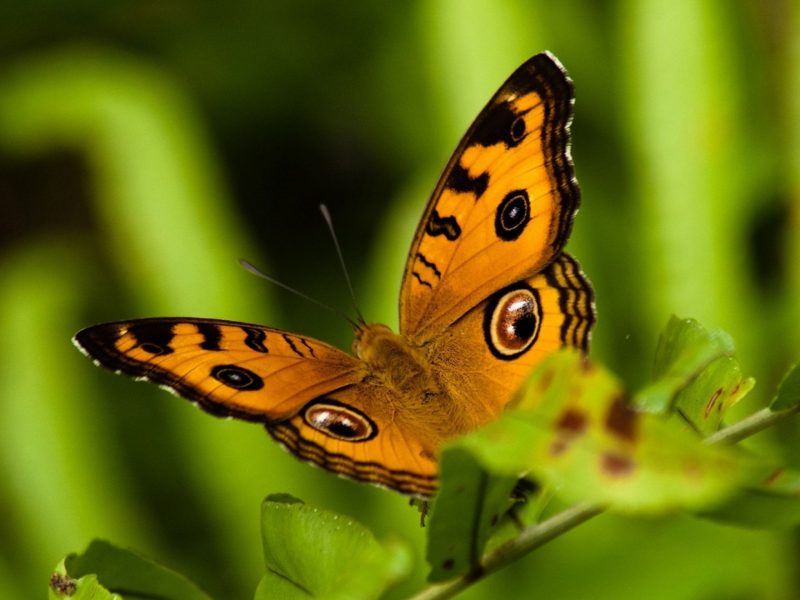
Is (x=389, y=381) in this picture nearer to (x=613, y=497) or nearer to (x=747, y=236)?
(x=613, y=497)

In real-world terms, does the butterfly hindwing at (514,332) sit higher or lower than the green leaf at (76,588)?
higher

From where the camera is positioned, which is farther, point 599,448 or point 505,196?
point 505,196

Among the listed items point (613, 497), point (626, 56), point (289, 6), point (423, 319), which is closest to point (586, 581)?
point (423, 319)

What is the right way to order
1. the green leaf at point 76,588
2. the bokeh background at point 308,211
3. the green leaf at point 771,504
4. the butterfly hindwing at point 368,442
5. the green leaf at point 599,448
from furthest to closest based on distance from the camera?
1. the bokeh background at point 308,211
2. the butterfly hindwing at point 368,442
3. the green leaf at point 76,588
4. the green leaf at point 771,504
5. the green leaf at point 599,448

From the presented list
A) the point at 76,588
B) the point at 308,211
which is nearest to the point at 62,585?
the point at 76,588

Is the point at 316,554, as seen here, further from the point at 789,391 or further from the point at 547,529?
the point at 789,391

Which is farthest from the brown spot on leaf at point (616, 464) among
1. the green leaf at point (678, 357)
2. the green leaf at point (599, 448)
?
the green leaf at point (678, 357)

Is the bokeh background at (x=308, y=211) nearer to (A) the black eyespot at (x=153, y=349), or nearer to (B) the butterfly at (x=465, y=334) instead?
(B) the butterfly at (x=465, y=334)
